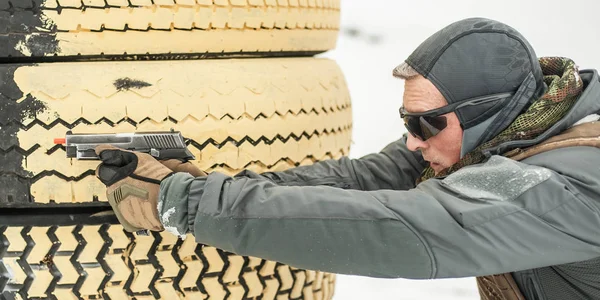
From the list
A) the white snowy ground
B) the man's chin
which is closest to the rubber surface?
the man's chin

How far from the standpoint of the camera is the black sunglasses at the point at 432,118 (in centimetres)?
153

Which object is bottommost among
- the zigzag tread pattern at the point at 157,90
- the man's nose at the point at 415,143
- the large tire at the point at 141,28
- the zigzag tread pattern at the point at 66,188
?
the zigzag tread pattern at the point at 66,188

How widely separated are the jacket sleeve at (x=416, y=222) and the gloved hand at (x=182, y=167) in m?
0.15

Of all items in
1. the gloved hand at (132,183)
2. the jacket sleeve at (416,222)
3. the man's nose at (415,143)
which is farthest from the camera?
the man's nose at (415,143)

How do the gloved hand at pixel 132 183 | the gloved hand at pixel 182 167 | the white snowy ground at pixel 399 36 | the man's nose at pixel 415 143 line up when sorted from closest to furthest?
the gloved hand at pixel 132 183 < the gloved hand at pixel 182 167 < the man's nose at pixel 415 143 < the white snowy ground at pixel 399 36

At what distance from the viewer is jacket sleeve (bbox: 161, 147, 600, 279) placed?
1293mm

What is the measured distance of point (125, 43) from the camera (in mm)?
1552

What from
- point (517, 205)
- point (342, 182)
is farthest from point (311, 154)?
point (517, 205)

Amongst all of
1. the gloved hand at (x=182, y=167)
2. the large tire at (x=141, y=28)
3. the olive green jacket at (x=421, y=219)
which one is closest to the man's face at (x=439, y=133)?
the olive green jacket at (x=421, y=219)

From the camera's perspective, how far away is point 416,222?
1290 millimetres

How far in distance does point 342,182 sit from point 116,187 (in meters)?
0.63

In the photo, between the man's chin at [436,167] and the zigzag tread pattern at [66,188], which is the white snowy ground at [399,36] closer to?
the man's chin at [436,167]

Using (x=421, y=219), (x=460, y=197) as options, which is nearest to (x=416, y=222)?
(x=421, y=219)

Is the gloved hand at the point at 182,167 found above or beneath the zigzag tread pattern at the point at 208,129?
beneath
